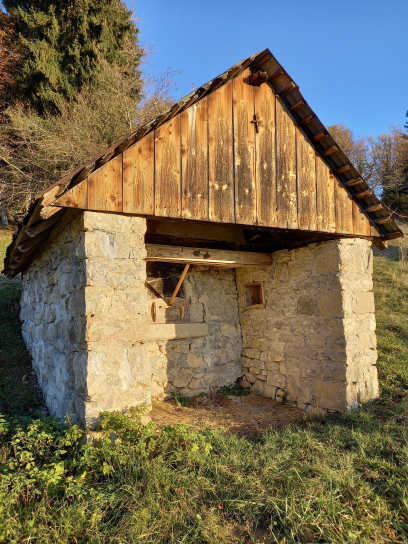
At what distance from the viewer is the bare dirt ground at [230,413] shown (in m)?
4.76

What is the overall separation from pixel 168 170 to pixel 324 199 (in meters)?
2.22

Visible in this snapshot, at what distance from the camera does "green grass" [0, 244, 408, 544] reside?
2.39 meters

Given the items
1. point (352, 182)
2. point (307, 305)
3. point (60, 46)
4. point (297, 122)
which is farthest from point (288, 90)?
point (60, 46)

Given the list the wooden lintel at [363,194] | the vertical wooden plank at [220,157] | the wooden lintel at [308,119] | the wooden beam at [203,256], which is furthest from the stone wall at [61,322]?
the wooden lintel at [363,194]

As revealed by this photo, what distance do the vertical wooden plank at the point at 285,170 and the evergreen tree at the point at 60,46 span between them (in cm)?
1007

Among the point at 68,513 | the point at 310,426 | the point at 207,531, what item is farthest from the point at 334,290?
the point at 68,513

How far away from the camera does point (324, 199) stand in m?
4.86

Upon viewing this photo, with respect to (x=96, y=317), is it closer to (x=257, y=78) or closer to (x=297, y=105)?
(x=257, y=78)

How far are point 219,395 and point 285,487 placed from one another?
3423 millimetres

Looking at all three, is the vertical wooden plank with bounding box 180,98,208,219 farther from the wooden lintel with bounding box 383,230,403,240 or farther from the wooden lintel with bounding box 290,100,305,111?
the wooden lintel with bounding box 383,230,403,240

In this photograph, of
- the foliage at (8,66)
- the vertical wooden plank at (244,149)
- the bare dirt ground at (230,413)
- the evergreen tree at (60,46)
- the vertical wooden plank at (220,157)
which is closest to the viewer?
the vertical wooden plank at (220,157)

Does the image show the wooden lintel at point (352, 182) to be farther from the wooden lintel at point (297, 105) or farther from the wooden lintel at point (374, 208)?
the wooden lintel at point (297, 105)

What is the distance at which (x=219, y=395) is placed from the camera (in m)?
→ 6.20

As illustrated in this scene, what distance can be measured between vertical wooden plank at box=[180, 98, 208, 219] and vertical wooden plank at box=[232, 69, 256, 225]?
42 cm
